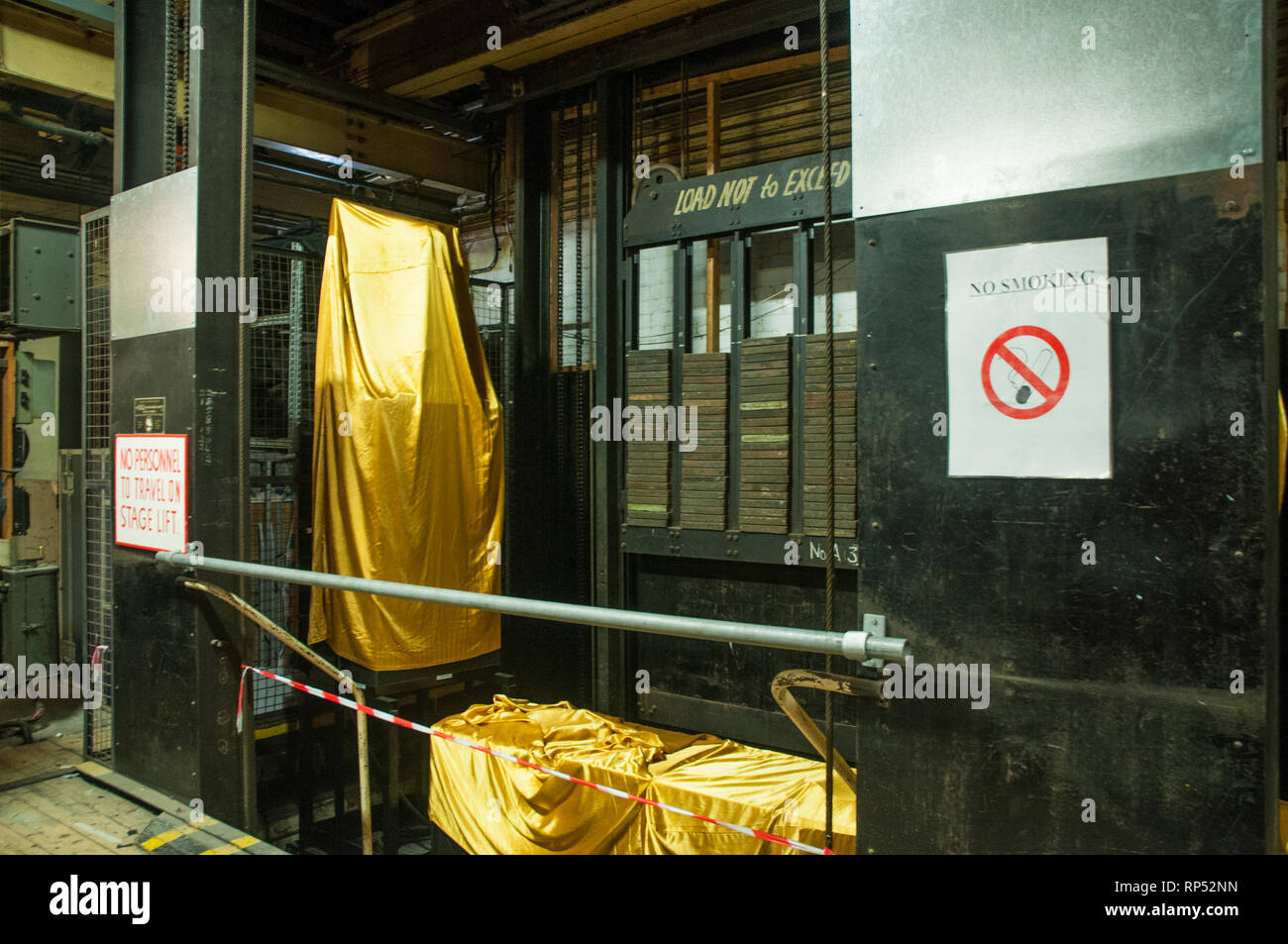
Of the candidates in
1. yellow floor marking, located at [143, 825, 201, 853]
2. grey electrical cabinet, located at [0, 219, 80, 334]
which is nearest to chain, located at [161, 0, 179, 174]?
grey electrical cabinet, located at [0, 219, 80, 334]

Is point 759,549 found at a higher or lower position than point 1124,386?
lower

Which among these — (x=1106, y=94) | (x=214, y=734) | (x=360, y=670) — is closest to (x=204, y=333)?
(x=214, y=734)

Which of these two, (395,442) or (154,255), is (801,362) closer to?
(395,442)

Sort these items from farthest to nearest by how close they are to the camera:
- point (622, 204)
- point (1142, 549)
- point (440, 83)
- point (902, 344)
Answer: point (440, 83), point (622, 204), point (902, 344), point (1142, 549)

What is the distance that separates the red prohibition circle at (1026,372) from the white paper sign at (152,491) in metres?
2.86

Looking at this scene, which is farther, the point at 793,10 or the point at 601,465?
the point at 601,465

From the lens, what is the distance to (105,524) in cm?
420

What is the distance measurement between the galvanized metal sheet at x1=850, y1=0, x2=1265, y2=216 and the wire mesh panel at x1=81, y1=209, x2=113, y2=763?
11.1 ft

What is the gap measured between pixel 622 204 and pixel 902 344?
3496mm

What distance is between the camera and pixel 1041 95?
170cm

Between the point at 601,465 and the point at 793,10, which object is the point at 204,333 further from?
the point at 793,10

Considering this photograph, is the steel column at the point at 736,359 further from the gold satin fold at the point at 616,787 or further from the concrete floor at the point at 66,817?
the concrete floor at the point at 66,817

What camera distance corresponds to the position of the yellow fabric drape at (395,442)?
13.7 ft

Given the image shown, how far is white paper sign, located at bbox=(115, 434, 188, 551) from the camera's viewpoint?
3316 millimetres
